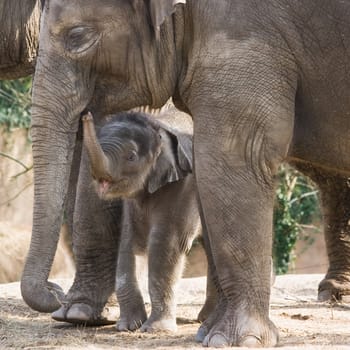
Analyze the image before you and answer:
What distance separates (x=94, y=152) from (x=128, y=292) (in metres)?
1.22

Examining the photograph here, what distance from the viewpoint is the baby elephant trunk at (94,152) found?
20.5 feet

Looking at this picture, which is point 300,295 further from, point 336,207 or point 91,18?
point 91,18

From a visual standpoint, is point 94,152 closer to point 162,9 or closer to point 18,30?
point 162,9

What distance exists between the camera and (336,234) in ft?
29.3

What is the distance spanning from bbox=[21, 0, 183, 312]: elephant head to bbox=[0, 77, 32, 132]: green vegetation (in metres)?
8.00

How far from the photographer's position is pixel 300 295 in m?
9.91

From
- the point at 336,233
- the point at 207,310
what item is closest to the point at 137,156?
the point at 207,310

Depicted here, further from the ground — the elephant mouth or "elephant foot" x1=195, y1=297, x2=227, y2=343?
the elephant mouth

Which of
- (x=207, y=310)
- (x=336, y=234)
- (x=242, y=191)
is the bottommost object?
(x=207, y=310)

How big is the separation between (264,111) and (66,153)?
1.03m

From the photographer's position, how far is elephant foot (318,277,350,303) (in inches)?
350

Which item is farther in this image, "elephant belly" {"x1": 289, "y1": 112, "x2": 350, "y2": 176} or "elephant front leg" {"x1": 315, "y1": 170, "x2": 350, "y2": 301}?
"elephant front leg" {"x1": 315, "y1": 170, "x2": 350, "y2": 301}

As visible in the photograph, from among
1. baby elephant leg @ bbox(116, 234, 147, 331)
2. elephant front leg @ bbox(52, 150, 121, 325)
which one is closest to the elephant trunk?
baby elephant leg @ bbox(116, 234, 147, 331)

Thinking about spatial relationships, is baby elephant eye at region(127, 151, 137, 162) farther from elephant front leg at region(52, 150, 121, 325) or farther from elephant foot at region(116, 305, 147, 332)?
elephant foot at region(116, 305, 147, 332)
